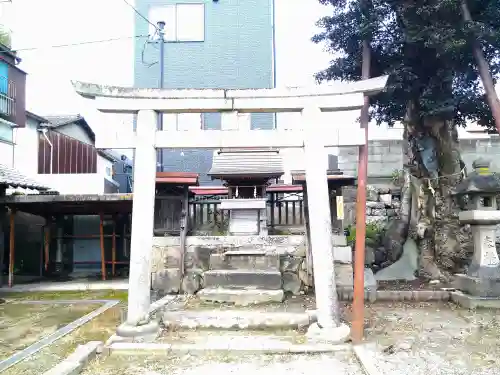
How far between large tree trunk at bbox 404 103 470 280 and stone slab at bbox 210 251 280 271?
14.7ft

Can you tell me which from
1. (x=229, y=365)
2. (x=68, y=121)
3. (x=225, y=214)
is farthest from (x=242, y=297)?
(x=68, y=121)

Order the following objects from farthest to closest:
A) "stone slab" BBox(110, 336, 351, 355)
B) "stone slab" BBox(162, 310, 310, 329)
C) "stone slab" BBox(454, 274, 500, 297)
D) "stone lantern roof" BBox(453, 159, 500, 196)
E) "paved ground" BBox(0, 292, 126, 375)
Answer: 1. "stone lantern roof" BBox(453, 159, 500, 196)
2. "stone slab" BBox(454, 274, 500, 297)
3. "stone slab" BBox(162, 310, 310, 329)
4. "stone slab" BBox(110, 336, 351, 355)
5. "paved ground" BBox(0, 292, 126, 375)

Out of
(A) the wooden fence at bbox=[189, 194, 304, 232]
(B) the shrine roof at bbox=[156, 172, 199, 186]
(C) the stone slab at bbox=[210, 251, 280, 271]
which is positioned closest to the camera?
(B) the shrine roof at bbox=[156, 172, 199, 186]

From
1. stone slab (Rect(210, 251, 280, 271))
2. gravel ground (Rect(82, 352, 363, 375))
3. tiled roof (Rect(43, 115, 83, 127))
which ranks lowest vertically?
gravel ground (Rect(82, 352, 363, 375))

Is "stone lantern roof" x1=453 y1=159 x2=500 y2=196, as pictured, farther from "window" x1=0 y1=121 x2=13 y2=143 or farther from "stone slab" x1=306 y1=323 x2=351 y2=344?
"window" x1=0 y1=121 x2=13 y2=143

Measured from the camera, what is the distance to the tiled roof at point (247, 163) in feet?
37.8

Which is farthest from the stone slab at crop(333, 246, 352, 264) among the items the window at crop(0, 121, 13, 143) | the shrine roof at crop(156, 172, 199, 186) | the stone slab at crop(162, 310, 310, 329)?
the window at crop(0, 121, 13, 143)

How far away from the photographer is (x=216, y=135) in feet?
24.8

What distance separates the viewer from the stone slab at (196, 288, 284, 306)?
992cm

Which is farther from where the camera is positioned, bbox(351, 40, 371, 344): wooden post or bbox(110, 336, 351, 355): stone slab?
bbox(351, 40, 371, 344): wooden post

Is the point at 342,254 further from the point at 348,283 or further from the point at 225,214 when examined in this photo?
the point at 225,214

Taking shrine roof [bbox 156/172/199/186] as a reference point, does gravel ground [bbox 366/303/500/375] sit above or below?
below

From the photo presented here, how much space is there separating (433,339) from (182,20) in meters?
17.4

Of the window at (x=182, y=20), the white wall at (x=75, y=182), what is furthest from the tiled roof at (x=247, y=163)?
the window at (x=182, y=20)
